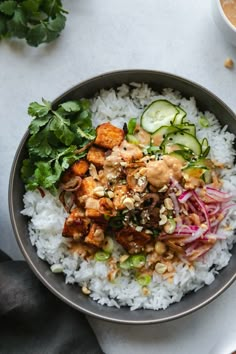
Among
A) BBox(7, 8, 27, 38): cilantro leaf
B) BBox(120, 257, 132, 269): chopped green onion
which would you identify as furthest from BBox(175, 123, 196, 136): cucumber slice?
BBox(7, 8, 27, 38): cilantro leaf

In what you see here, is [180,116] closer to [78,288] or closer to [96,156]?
[96,156]

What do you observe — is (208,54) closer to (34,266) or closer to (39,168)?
(39,168)

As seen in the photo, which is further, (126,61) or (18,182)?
(126,61)

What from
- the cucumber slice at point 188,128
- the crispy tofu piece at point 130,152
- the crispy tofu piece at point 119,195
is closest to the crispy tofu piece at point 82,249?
the crispy tofu piece at point 119,195

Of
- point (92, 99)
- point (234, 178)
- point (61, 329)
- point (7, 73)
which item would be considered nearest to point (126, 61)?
point (92, 99)

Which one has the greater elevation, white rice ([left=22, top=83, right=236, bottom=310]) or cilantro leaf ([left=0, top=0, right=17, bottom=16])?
cilantro leaf ([left=0, top=0, right=17, bottom=16])

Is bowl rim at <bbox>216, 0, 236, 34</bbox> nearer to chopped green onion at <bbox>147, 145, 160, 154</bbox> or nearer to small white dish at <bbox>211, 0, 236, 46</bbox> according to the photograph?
small white dish at <bbox>211, 0, 236, 46</bbox>
